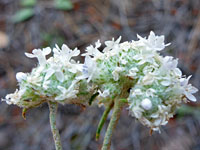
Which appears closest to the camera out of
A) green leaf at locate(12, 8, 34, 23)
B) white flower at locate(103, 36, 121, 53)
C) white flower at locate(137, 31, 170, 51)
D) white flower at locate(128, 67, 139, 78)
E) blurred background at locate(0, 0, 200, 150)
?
white flower at locate(128, 67, 139, 78)

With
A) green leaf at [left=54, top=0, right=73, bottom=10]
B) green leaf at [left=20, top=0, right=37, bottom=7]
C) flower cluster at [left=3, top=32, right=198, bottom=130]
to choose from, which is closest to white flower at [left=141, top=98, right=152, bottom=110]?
flower cluster at [left=3, top=32, right=198, bottom=130]

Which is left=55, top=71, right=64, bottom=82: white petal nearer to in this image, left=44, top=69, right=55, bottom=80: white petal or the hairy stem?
left=44, top=69, right=55, bottom=80: white petal

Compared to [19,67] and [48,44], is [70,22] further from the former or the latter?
[19,67]

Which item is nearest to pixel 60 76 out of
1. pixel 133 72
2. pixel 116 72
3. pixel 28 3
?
pixel 116 72

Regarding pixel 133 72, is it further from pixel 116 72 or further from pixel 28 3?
pixel 28 3

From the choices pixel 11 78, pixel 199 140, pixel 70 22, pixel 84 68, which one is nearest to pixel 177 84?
pixel 84 68

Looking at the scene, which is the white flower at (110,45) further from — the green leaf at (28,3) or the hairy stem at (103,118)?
the green leaf at (28,3)

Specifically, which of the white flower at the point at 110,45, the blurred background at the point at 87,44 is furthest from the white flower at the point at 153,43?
the blurred background at the point at 87,44
